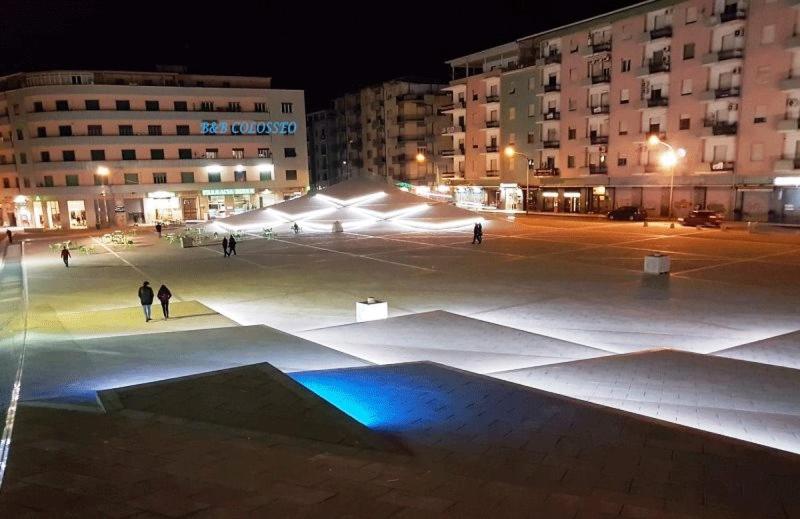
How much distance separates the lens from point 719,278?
2302 centimetres

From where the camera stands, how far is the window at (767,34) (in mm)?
42250

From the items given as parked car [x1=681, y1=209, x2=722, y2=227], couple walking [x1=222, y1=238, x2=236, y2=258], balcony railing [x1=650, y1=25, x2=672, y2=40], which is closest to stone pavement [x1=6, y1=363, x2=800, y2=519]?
couple walking [x1=222, y1=238, x2=236, y2=258]

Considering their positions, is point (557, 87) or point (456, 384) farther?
point (557, 87)

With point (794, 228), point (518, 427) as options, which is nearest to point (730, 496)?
point (518, 427)

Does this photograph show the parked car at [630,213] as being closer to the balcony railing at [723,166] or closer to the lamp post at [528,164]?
the balcony railing at [723,166]

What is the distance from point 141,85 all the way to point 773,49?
61.5m

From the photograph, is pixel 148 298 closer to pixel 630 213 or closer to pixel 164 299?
pixel 164 299

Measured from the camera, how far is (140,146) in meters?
63.3

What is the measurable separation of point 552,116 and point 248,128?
35.9 m

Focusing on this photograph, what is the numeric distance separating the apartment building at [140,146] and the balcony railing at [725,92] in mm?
46809

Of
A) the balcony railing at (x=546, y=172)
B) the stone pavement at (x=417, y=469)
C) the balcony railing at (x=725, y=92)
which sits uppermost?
the balcony railing at (x=725, y=92)

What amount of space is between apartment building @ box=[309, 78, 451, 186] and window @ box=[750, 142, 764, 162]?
147 ft

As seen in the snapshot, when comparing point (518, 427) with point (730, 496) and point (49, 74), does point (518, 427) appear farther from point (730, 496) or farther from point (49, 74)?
point (49, 74)

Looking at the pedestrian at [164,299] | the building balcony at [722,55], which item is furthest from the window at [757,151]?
the pedestrian at [164,299]
